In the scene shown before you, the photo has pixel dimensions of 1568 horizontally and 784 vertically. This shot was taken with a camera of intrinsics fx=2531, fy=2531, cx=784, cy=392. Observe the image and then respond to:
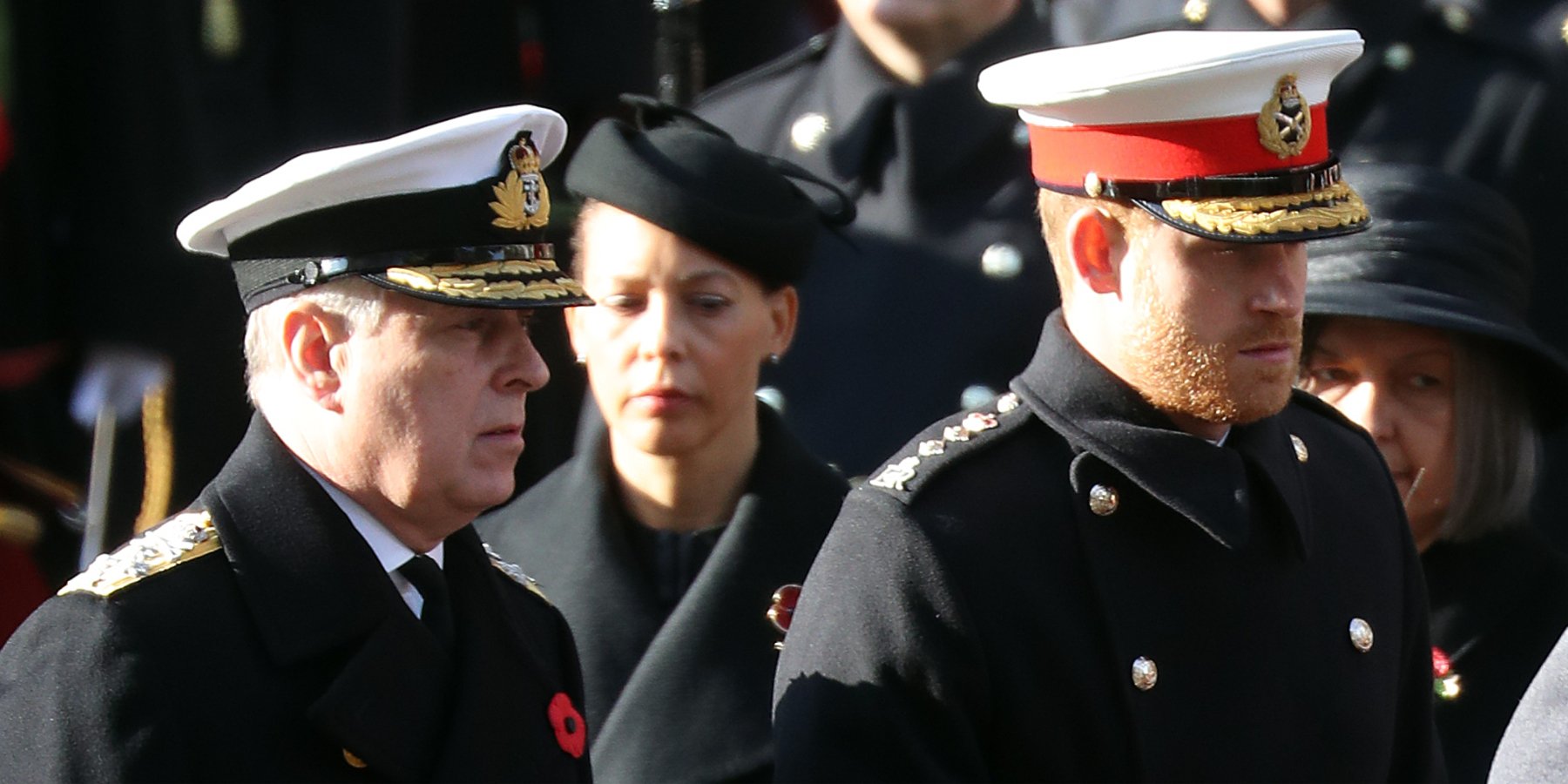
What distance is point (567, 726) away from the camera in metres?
3.25

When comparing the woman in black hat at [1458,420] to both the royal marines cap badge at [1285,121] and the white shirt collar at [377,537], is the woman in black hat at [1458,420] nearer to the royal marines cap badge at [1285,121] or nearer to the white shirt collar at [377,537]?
the royal marines cap badge at [1285,121]

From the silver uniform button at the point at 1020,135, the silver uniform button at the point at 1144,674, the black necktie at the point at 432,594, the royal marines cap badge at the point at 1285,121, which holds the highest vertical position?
the royal marines cap badge at the point at 1285,121

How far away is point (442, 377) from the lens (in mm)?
2992

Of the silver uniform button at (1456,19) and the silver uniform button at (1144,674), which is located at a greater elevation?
the silver uniform button at (1456,19)

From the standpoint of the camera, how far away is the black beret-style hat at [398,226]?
301 cm

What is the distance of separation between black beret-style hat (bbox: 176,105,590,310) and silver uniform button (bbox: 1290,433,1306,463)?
1.05 meters

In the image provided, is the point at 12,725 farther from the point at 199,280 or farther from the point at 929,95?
the point at 929,95

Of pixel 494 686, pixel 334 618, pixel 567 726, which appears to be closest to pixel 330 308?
pixel 334 618

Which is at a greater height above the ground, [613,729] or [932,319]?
[932,319]

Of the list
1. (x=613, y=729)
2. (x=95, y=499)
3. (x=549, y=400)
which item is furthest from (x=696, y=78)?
(x=613, y=729)

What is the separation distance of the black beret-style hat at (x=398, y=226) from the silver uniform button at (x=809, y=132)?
174cm

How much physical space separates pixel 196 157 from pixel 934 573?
202 cm

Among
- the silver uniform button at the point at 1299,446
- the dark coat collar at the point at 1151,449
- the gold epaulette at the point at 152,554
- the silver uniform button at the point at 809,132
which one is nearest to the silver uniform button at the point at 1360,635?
the dark coat collar at the point at 1151,449

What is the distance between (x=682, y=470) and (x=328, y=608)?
3.95 feet
